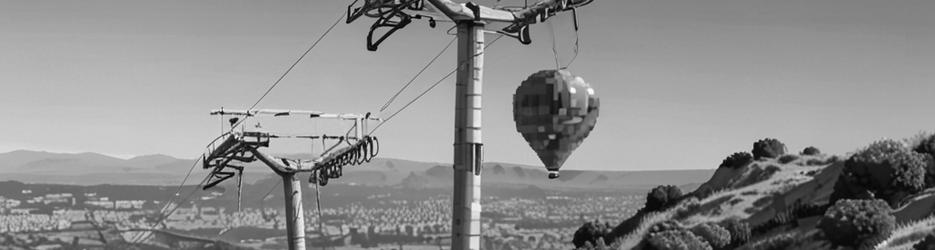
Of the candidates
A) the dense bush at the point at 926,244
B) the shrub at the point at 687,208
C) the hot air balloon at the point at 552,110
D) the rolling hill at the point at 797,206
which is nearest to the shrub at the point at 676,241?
the rolling hill at the point at 797,206

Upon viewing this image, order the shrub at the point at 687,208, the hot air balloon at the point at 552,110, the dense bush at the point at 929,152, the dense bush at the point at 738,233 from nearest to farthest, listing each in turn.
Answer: the hot air balloon at the point at 552,110, the dense bush at the point at 929,152, the dense bush at the point at 738,233, the shrub at the point at 687,208

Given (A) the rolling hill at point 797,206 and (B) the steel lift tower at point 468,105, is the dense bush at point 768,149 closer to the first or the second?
(A) the rolling hill at point 797,206

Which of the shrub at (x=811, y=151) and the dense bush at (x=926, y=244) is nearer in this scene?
the dense bush at (x=926, y=244)

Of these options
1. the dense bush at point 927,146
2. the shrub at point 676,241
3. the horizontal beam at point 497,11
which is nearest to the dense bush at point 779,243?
the shrub at point 676,241

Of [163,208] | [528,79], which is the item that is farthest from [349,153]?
[528,79]

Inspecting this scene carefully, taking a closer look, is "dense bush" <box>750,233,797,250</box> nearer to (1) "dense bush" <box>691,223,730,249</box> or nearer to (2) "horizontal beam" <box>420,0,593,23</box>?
(1) "dense bush" <box>691,223,730,249</box>

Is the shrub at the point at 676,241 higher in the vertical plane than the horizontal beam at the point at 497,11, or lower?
lower

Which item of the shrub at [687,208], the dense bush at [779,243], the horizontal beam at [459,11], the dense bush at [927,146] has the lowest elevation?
the dense bush at [779,243]

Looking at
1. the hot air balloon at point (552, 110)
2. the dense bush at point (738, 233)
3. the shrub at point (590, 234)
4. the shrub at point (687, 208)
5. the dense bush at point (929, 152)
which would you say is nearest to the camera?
the hot air balloon at point (552, 110)
